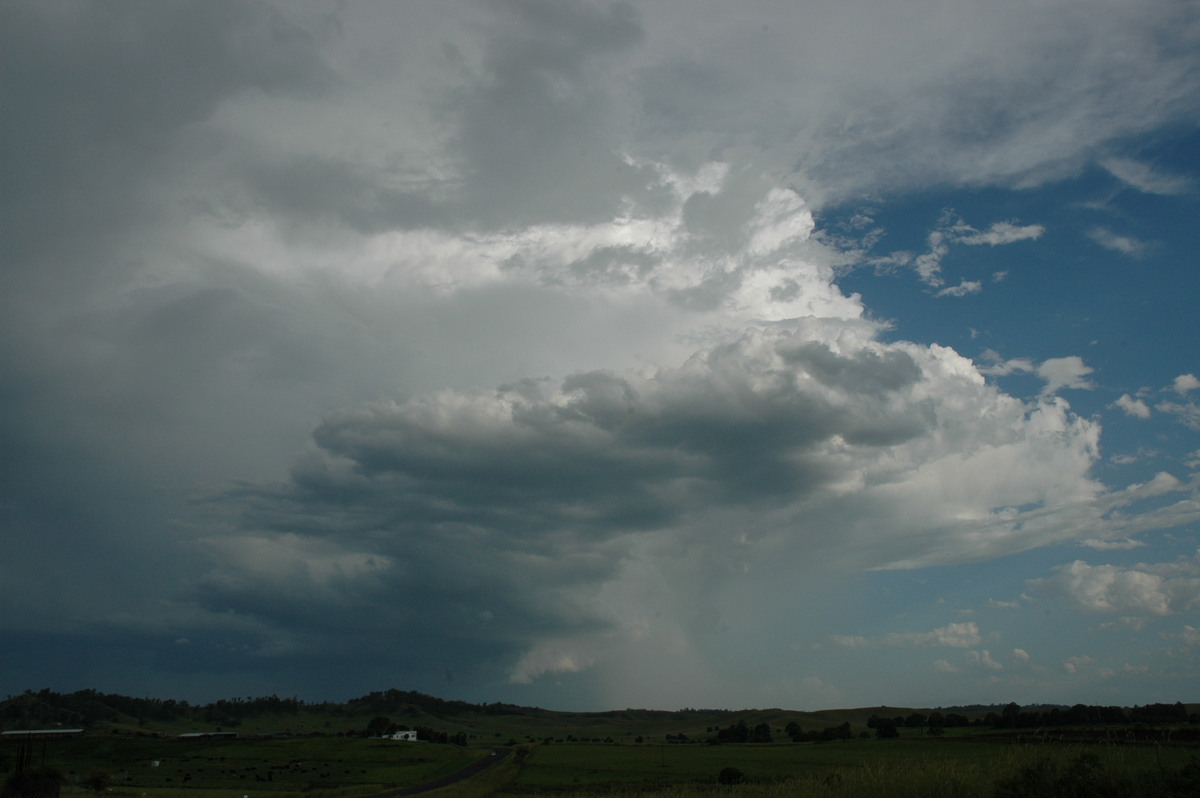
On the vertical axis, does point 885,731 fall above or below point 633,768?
below

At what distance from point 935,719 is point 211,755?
14914 cm

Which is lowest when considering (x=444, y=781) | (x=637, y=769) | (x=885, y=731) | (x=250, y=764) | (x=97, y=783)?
(x=250, y=764)

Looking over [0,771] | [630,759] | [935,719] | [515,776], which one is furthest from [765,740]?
[0,771]

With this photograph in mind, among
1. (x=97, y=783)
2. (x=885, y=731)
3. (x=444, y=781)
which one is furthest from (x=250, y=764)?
(x=885, y=731)

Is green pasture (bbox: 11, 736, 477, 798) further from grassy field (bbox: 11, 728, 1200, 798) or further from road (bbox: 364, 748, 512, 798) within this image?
road (bbox: 364, 748, 512, 798)

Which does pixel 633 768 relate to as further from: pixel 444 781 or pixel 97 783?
pixel 97 783

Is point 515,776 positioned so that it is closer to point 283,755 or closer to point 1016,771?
point 283,755

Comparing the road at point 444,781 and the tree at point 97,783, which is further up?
the tree at point 97,783

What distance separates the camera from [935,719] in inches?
6358

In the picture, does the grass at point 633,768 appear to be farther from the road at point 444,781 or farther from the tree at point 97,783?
the road at point 444,781

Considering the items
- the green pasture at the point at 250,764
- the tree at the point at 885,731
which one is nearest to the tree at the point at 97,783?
the green pasture at the point at 250,764

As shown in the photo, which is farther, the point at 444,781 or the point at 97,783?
the point at 444,781

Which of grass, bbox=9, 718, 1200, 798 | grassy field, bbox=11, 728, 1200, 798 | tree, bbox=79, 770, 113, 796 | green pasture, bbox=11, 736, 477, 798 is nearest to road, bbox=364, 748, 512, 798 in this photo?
grass, bbox=9, 718, 1200, 798

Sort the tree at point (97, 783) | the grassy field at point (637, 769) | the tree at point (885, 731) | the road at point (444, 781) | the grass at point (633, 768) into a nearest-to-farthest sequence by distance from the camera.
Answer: the grassy field at point (637, 769), the grass at point (633, 768), the tree at point (97, 783), the road at point (444, 781), the tree at point (885, 731)
